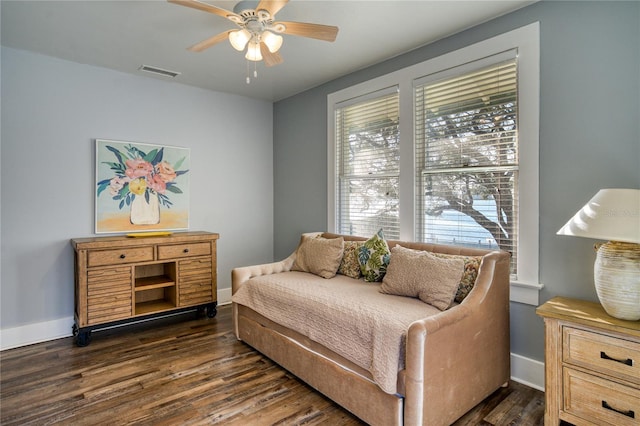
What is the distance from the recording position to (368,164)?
11.9ft

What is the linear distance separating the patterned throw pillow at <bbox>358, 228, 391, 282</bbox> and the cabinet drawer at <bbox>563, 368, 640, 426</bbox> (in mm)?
1308

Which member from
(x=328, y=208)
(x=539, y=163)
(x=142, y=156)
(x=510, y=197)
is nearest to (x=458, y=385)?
(x=510, y=197)

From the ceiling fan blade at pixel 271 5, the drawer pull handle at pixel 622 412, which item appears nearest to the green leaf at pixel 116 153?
the ceiling fan blade at pixel 271 5

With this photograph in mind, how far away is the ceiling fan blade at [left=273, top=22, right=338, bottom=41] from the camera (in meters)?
2.12

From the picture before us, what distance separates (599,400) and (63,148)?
4.43 meters

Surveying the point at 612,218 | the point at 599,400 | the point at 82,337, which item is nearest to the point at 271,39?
the point at 612,218

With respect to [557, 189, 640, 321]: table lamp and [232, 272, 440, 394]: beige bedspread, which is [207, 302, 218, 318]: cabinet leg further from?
[557, 189, 640, 321]: table lamp

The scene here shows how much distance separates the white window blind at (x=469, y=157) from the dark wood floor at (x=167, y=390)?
3.78 feet

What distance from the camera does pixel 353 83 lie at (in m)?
3.71

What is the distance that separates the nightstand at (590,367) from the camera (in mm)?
1688

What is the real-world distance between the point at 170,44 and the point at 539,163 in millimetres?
3056

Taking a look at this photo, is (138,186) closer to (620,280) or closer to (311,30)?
(311,30)

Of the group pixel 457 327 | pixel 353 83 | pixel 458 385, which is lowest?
pixel 458 385

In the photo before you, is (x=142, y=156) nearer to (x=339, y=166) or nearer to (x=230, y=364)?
(x=339, y=166)
